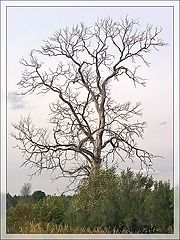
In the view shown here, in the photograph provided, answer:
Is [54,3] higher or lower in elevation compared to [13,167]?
higher

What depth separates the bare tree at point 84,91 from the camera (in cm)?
279

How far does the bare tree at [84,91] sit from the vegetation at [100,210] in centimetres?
15

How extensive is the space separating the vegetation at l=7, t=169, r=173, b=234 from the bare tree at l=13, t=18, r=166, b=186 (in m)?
0.15

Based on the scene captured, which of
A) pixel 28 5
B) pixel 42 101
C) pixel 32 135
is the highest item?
pixel 28 5

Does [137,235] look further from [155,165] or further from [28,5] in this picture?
[28,5]

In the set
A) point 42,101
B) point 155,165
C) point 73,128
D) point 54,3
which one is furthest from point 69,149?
point 54,3

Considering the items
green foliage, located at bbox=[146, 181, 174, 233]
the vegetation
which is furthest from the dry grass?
green foliage, located at bbox=[146, 181, 174, 233]

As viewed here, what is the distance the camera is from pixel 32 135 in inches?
110

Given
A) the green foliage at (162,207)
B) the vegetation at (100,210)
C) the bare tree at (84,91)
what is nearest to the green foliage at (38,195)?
the vegetation at (100,210)

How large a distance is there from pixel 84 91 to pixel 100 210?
2.23 feet

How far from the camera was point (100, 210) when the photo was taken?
2.76m

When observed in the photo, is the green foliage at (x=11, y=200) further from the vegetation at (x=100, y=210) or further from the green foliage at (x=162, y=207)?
the green foliage at (x=162, y=207)

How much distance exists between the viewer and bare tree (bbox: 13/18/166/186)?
2.79 meters

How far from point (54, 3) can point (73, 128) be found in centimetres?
73
